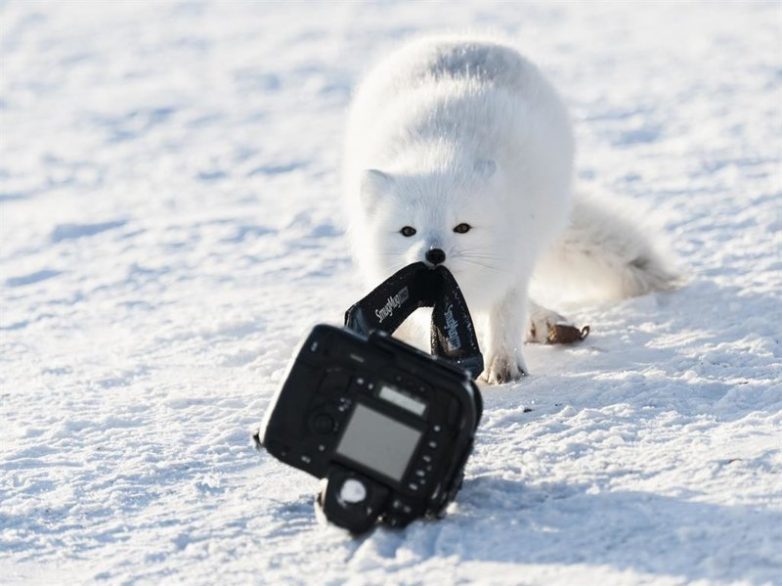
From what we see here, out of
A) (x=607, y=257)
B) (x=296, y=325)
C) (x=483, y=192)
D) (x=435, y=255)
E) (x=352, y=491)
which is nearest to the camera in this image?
(x=352, y=491)

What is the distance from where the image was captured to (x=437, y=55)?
15.0 ft

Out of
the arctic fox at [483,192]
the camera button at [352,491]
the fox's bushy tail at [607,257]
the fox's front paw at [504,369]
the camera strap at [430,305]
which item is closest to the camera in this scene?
the camera button at [352,491]

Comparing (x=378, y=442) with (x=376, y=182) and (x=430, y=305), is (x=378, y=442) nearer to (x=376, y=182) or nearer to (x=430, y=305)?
(x=430, y=305)

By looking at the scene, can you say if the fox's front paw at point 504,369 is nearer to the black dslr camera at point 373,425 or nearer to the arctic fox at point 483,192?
the arctic fox at point 483,192

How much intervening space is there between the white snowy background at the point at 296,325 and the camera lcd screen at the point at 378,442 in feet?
0.49

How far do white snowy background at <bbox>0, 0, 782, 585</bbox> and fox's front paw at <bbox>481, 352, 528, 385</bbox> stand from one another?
7 cm

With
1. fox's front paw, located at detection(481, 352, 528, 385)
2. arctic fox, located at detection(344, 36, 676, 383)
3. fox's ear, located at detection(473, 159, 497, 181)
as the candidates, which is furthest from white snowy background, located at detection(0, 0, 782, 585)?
fox's ear, located at detection(473, 159, 497, 181)

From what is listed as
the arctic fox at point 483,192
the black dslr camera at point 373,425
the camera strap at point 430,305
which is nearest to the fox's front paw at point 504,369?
the arctic fox at point 483,192

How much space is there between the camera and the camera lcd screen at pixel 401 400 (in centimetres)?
264

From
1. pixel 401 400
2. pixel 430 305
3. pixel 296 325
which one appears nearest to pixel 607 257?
pixel 296 325

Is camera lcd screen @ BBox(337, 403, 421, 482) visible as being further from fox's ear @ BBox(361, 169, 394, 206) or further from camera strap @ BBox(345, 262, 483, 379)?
fox's ear @ BBox(361, 169, 394, 206)

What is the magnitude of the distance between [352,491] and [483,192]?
4.53ft

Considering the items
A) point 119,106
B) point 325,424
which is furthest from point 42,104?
point 325,424

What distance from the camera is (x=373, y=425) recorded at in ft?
8.74
